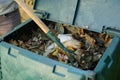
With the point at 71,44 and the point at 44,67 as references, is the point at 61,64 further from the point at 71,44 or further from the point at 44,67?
the point at 71,44

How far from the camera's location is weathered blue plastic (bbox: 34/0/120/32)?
2156 millimetres

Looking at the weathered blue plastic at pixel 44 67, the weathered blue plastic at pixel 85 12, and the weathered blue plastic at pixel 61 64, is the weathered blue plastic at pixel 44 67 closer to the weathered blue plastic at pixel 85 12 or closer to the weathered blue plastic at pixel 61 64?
the weathered blue plastic at pixel 61 64

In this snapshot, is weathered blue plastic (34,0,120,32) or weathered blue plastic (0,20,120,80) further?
weathered blue plastic (34,0,120,32)

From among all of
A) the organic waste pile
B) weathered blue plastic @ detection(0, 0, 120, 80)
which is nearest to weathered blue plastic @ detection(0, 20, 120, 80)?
weathered blue plastic @ detection(0, 0, 120, 80)

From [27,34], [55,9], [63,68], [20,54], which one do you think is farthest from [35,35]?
[63,68]

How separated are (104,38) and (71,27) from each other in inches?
12.2

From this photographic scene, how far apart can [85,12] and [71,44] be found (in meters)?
0.30

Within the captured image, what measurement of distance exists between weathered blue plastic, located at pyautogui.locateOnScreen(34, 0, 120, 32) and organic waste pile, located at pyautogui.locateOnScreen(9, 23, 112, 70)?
0.11 meters

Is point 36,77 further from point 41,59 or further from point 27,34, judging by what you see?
point 27,34

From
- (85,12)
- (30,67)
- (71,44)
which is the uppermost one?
(85,12)

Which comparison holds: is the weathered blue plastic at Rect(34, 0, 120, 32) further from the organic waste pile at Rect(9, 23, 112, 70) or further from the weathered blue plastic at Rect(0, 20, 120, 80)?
the weathered blue plastic at Rect(0, 20, 120, 80)

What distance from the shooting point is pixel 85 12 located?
2.28 m

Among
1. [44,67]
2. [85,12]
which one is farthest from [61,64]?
[85,12]

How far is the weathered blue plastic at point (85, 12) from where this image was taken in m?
2.16
